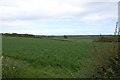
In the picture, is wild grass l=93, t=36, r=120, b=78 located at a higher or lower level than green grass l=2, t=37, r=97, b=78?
higher

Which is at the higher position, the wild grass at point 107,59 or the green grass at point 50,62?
the wild grass at point 107,59

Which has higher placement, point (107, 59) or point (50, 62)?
point (107, 59)

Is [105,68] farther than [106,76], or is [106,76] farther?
[105,68]

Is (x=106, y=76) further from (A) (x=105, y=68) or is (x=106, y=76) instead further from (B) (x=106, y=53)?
(B) (x=106, y=53)

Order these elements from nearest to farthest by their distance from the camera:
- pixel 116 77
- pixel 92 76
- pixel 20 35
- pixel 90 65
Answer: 1. pixel 116 77
2. pixel 92 76
3. pixel 90 65
4. pixel 20 35

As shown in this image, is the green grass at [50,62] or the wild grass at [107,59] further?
the green grass at [50,62]

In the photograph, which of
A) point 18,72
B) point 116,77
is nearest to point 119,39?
point 116,77

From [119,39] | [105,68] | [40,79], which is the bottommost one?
[40,79]

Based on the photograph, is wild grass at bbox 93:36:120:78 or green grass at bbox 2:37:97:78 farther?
green grass at bbox 2:37:97:78

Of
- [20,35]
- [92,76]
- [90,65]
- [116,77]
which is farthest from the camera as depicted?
[20,35]

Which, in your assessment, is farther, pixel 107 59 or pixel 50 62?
pixel 50 62

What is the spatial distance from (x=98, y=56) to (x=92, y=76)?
27.7 inches

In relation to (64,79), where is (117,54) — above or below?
above

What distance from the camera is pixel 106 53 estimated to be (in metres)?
7.73
